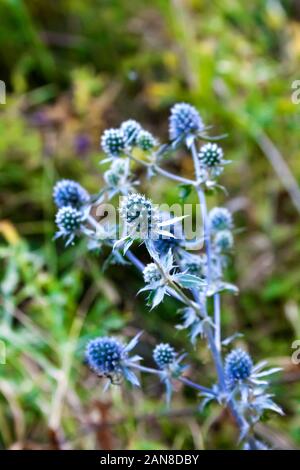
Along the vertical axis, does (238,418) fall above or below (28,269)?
below

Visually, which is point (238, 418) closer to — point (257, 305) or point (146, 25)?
point (257, 305)

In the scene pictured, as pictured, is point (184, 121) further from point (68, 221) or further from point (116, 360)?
point (116, 360)

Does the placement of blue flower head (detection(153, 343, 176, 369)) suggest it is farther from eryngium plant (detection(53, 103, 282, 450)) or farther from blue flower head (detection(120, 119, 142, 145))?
blue flower head (detection(120, 119, 142, 145))

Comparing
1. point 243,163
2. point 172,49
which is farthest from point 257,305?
point 172,49

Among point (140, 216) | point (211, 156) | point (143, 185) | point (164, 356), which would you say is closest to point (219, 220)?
point (211, 156)

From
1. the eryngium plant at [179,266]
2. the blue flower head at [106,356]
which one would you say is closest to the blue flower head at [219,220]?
the eryngium plant at [179,266]

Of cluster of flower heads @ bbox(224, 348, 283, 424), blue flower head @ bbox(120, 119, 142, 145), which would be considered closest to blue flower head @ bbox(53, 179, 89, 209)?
blue flower head @ bbox(120, 119, 142, 145)
